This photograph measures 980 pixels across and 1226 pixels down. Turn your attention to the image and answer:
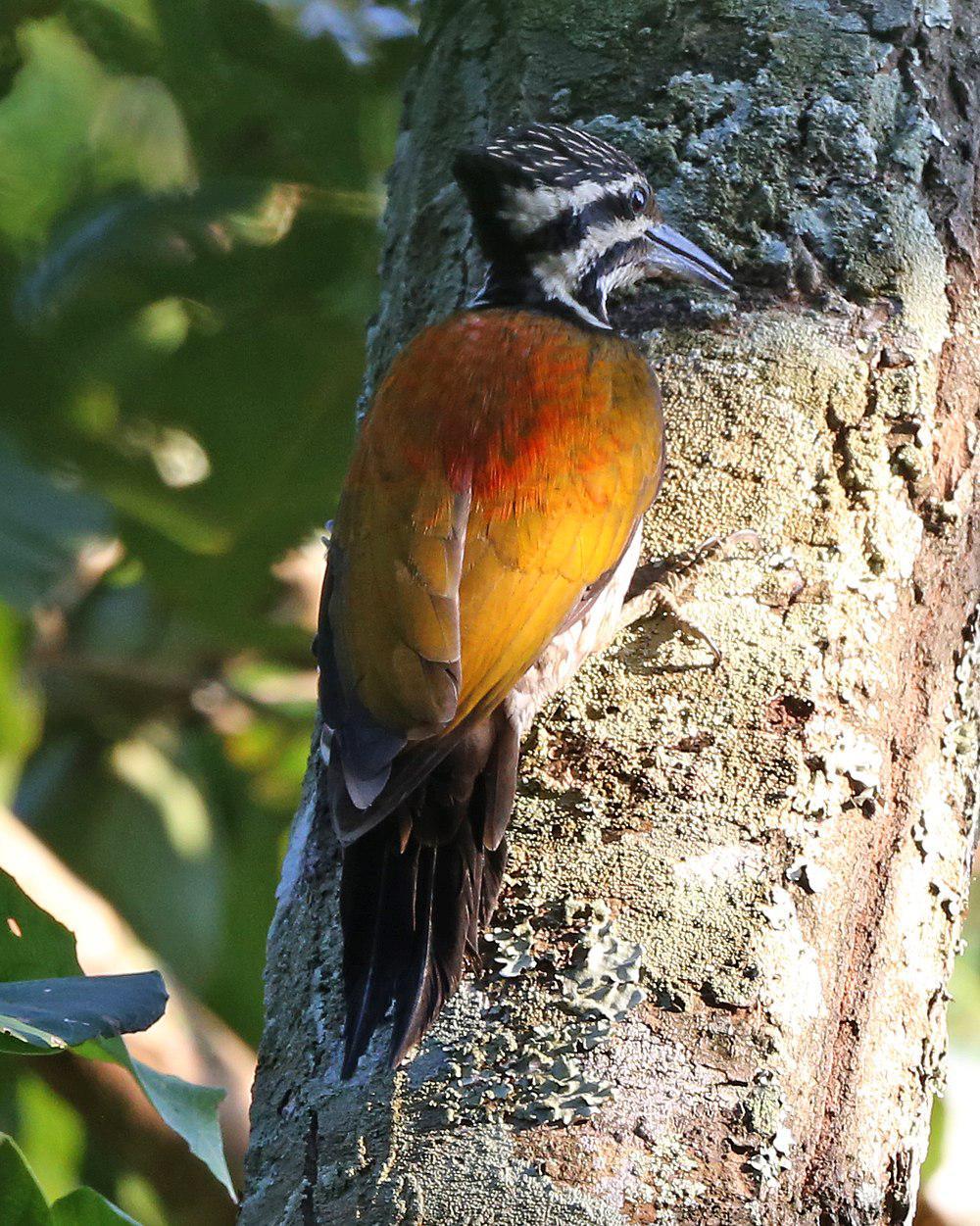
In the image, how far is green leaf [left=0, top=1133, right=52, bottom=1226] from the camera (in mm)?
2352

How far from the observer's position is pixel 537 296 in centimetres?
323

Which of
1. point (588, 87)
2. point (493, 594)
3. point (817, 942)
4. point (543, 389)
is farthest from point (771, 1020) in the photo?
point (588, 87)

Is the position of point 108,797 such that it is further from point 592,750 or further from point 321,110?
point 592,750

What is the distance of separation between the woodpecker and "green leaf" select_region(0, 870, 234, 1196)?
48 centimetres

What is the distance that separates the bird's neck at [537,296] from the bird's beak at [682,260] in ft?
0.92

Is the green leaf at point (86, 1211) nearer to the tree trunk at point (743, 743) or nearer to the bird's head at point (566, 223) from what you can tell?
the tree trunk at point (743, 743)

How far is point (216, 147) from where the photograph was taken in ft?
15.8

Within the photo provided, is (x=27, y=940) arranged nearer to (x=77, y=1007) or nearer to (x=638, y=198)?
(x=77, y=1007)

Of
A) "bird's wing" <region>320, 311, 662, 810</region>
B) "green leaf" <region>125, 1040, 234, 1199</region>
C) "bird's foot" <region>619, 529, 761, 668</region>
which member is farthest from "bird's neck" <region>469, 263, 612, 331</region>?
"green leaf" <region>125, 1040, 234, 1199</region>

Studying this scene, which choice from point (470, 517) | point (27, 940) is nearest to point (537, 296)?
point (470, 517)

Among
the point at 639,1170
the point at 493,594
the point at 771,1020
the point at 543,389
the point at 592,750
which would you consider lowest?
the point at 639,1170

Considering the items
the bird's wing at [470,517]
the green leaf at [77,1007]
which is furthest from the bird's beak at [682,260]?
the green leaf at [77,1007]

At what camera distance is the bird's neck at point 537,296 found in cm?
315

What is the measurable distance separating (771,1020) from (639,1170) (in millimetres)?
292
